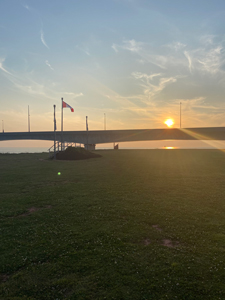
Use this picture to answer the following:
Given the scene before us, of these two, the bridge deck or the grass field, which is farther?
the bridge deck

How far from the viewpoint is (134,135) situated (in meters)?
90.4

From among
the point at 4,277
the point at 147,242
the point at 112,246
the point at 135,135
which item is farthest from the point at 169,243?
the point at 135,135

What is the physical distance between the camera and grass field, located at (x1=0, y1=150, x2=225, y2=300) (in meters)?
6.66

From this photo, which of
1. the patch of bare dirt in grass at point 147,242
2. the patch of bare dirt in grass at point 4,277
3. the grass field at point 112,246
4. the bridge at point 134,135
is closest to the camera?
the grass field at point 112,246

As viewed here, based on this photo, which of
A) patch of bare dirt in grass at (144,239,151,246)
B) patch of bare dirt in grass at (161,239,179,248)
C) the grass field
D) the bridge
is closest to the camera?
the grass field

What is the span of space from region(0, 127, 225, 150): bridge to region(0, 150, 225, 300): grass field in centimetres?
7062

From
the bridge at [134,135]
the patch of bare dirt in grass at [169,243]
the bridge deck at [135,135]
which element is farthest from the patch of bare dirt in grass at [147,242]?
the bridge deck at [135,135]

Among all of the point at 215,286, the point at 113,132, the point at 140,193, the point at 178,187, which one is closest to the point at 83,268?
the point at 215,286

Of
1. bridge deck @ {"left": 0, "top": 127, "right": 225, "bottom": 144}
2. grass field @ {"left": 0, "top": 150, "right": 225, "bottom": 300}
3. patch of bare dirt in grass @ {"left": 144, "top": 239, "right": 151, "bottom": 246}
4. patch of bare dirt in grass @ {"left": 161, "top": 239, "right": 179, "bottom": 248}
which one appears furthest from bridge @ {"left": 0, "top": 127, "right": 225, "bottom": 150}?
patch of bare dirt in grass @ {"left": 161, "top": 239, "right": 179, "bottom": 248}

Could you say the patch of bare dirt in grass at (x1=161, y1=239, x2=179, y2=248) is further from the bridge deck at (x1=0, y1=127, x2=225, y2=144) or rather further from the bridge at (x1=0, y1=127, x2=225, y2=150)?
the bridge deck at (x1=0, y1=127, x2=225, y2=144)

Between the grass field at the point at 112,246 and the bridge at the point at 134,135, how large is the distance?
232ft

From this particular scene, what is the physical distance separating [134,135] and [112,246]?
8256cm

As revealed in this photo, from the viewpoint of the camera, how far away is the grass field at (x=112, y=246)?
666cm

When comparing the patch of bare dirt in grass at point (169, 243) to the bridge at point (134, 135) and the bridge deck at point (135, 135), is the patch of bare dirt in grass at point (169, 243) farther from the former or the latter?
the bridge deck at point (135, 135)
